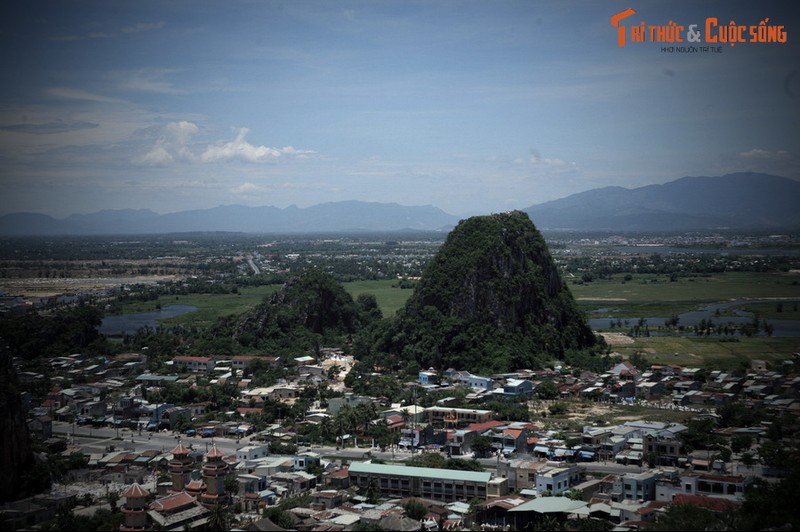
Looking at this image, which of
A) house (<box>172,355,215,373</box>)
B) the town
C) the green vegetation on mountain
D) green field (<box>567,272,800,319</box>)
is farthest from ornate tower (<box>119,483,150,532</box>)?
green field (<box>567,272,800,319</box>)

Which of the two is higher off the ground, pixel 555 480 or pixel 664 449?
pixel 555 480

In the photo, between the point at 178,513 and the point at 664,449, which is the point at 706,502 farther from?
the point at 178,513

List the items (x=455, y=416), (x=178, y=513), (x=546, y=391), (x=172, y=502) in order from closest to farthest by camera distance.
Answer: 1. (x=178, y=513)
2. (x=172, y=502)
3. (x=455, y=416)
4. (x=546, y=391)

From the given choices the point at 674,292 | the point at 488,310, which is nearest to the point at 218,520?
the point at 488,310

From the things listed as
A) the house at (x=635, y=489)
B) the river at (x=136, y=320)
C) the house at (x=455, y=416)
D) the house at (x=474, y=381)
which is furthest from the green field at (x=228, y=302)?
the house at (x=635, y=489)

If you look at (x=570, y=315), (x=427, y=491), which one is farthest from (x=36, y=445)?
(x=570, y=315)

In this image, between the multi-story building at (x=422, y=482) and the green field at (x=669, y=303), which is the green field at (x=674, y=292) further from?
the multi-story building at (x=422, y=482)

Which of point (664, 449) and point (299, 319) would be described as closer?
point (664, 449)
